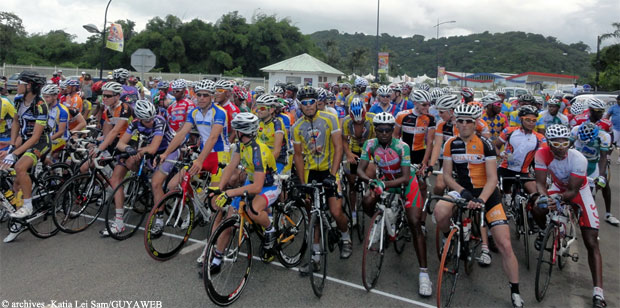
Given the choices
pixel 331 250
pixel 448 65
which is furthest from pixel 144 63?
pixel 448 65

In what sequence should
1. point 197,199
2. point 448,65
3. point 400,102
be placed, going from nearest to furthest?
point 197,199, point 400,102, point 448,65

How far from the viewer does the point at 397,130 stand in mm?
7090

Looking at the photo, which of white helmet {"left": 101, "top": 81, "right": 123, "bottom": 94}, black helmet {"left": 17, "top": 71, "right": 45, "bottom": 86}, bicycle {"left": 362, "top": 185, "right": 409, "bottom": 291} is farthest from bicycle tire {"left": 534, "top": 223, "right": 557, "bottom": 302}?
black helmet {"left": 17, "top": 71, "right": 45, "bottom": 86}

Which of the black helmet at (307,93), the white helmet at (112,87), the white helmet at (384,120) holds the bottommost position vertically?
the white helmet at (384,120)

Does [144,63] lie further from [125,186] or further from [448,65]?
[448,65]

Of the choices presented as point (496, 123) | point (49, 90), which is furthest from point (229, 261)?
point (496, 123)

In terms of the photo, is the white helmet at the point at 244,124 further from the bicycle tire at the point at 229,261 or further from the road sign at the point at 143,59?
the road sign at the point at 143,59

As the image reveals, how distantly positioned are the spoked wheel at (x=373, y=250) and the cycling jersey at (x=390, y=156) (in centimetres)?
70

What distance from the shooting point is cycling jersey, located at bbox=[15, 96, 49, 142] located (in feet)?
20.0

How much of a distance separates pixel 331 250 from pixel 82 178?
12.4 feet

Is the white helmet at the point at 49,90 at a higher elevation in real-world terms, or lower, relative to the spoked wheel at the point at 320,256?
higher

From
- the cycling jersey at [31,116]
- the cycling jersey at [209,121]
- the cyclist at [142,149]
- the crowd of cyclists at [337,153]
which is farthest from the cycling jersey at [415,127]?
the cycling jersey at [31,116]

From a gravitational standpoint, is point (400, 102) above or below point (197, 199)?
above

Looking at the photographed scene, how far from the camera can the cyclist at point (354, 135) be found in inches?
261
